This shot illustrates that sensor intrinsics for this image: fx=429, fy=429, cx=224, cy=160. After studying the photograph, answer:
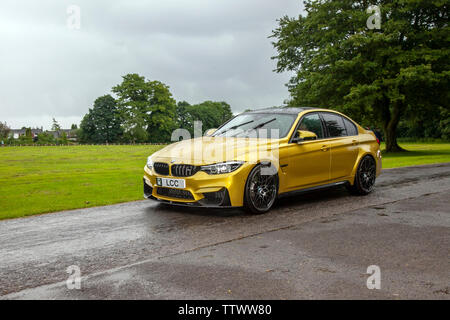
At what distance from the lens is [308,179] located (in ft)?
24.9

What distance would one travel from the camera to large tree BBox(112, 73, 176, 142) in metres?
84.0

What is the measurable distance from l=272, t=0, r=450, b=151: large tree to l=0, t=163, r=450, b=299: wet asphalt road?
1905cm

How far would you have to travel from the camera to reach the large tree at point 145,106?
276 feet

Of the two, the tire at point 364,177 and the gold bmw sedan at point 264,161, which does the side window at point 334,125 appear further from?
the tire at point 364,177

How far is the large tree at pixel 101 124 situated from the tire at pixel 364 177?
86622mm

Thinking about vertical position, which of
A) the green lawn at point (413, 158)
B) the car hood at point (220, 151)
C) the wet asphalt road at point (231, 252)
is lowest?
the wet asphalt road at point (231, 252)

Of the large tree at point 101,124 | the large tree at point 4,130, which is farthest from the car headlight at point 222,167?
the large tree at point 4,130

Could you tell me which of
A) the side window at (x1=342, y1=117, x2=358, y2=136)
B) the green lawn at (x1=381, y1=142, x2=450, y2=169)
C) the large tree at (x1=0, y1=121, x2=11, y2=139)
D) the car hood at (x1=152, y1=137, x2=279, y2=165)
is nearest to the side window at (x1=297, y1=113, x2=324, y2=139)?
the side window at (x1=342, y1=117, x2=358, y2=136)

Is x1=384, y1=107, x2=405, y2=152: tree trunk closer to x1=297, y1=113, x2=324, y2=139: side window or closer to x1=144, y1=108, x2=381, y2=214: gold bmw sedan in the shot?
x1=144, y1=108, x2=381, y2=214: gold bmw sedan

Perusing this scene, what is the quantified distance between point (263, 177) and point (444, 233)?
2634 millimetres
